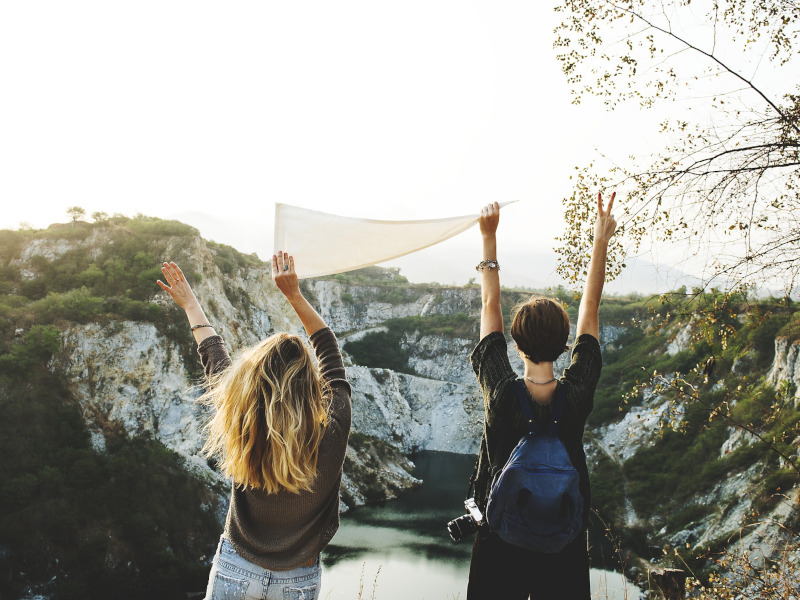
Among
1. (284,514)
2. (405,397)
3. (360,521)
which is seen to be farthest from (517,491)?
(405,397)

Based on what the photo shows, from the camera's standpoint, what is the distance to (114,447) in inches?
987

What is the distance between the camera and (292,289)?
2102 millimetres

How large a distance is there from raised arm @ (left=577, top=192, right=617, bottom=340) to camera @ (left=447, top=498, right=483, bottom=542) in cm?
70

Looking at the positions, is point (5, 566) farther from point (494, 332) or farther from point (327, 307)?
point (327, 307)

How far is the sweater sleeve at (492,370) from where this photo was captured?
67.1 inches

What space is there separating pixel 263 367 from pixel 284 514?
0.45 meters

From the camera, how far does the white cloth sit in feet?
8.01

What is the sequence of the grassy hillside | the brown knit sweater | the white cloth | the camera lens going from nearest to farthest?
the brown knit sweater → the camera lens → the white cloth → the grassy hillside

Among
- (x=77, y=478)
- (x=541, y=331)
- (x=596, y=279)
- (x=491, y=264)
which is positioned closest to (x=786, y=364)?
(x=596, y=279)

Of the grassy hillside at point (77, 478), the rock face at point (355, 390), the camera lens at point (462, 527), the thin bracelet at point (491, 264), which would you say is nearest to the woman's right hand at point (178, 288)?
the thin bracelet at point (491, 264)

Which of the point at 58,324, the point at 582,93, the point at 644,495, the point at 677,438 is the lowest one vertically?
the point at 644,495

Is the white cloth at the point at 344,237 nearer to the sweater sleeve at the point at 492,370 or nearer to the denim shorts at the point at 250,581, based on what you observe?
the sweater sleeve at the point at 492,370

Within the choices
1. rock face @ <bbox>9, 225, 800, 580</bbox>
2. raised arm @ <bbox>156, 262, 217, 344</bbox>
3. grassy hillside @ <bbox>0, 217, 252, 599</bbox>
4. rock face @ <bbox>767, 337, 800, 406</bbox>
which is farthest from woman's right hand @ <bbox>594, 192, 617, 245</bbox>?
rock face @ <bbox>767, 337, 800, 406</bbox>

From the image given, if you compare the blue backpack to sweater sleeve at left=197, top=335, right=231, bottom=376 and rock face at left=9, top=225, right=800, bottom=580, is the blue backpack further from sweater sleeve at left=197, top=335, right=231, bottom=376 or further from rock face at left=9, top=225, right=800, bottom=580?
rock face at left=9, top=225, right=800, bottom=580
